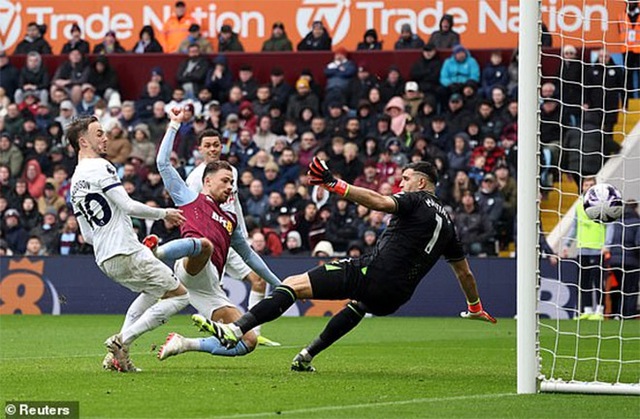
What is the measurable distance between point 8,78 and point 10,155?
112 inches

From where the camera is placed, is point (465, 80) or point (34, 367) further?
point (465, 80)

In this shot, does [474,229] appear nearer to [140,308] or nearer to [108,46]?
[108,46]

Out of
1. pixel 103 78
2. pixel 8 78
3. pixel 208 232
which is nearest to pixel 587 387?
pixel 208 232

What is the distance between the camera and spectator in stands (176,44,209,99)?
27.7m

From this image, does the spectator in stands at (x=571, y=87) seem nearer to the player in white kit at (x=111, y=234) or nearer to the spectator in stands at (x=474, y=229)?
the spectator in stands at (x=474, y=229)

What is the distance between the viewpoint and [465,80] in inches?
1035

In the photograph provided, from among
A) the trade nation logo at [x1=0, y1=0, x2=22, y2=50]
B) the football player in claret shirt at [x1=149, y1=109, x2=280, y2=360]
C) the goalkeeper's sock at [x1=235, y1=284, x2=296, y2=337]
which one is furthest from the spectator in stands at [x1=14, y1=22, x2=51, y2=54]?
the goalkeeper's sock at [x1=235, y1=284, x2=296, y2=337]

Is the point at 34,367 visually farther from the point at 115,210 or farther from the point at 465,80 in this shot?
the point at 465,80

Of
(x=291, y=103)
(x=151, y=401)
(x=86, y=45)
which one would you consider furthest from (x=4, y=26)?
(x=151, y=401)

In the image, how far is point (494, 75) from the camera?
2617 centimetres

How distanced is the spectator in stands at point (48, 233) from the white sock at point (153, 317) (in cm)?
1301

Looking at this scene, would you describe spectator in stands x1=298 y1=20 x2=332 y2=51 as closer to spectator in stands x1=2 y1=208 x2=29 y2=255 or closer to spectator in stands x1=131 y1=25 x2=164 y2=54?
spectator in stands x1=131 y1=25 x2=164 y2=54

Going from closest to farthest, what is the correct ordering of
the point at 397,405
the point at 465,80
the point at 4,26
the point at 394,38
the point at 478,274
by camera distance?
1. the point at 397,405
2. the point at 478,274
3. the point at 465,80
4. the point at 394,38
5. the point at 4,26

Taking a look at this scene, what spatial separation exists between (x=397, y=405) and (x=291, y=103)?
57.4 ft
